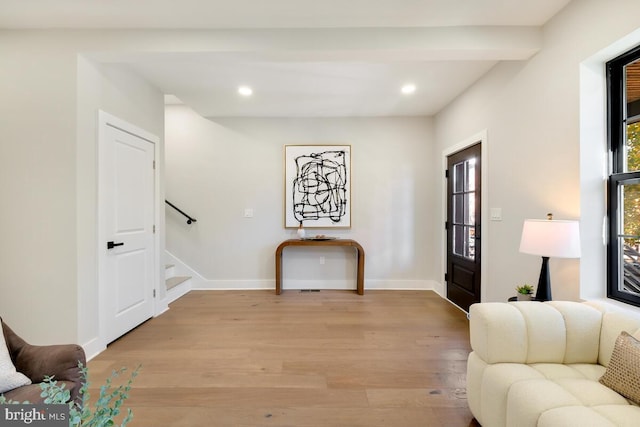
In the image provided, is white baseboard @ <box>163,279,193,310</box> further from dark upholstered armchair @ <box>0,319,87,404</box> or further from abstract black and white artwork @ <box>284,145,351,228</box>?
dark upholstered armchair @ <box>0,319,87,404</box>

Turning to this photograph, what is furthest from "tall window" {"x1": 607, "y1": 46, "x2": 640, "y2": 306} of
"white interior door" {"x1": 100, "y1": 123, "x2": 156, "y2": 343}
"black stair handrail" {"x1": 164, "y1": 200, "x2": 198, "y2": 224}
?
"black stair handrail" {"x1": 164, "y1": 200, "x2": 198, "y2": 224}

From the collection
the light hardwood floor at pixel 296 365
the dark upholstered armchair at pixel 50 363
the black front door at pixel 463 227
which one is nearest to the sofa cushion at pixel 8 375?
the dark upholstered armchair at pixel 50 363

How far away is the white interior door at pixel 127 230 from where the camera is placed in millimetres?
2529

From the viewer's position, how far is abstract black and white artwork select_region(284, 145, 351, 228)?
13.9 ft

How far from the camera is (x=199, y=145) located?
422 cm

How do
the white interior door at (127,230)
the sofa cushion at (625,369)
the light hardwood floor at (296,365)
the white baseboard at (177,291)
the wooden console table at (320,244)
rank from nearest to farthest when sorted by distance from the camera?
the sofa cushion at (625,369) < the light hardwood floor at (296,365) < the white interior door at (127,230) < the white baseboard at (177,291) < the wooden console table at (320,244)

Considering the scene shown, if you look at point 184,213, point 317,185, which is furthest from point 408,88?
point 184,213

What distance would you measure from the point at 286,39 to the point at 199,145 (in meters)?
2.53

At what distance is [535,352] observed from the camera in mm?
1450

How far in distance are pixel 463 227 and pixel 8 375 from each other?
3826mm

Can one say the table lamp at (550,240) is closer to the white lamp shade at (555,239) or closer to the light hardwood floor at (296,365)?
the white lamp shade at (555,239)

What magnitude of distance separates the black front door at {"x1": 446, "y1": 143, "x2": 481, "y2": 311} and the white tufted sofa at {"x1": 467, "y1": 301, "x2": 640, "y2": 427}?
158cm

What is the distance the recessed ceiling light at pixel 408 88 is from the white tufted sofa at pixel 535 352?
252 cm

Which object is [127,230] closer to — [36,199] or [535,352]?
[36,199]
